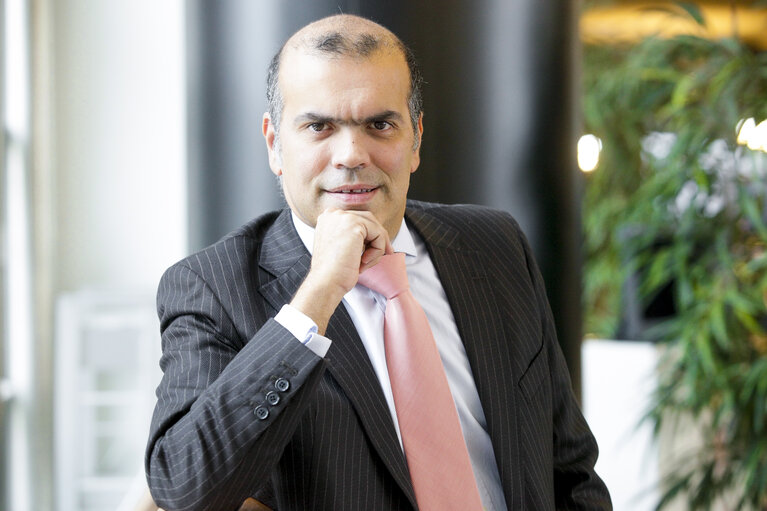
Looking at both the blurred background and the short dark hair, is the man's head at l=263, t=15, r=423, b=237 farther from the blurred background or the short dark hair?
the blurred background

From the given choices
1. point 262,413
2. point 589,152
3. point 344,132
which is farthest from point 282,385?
point 589,152

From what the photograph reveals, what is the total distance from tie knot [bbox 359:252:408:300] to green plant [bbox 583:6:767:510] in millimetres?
2234

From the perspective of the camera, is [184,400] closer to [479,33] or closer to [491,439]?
[491,439]

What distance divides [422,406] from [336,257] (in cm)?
28

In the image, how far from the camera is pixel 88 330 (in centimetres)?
461

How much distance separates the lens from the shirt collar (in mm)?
1487

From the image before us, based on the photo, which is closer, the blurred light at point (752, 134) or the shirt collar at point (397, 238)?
the shirt collar at point (397, 238)

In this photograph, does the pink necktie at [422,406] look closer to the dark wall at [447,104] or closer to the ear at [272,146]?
the ear at [272,146]

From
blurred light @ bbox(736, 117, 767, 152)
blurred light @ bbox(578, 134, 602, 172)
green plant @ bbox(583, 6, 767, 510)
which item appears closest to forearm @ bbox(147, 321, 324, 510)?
green plant @ bbox(583, 6, 767, 510)

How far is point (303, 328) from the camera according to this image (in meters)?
1.27

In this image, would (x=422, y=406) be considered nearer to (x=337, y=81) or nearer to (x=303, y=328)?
(x=303, y=328)

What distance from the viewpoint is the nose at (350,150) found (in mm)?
1360

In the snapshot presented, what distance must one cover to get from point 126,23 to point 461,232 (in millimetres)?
3974

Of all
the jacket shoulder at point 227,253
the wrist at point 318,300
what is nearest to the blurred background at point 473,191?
the jacket shoulder at point 227,253
